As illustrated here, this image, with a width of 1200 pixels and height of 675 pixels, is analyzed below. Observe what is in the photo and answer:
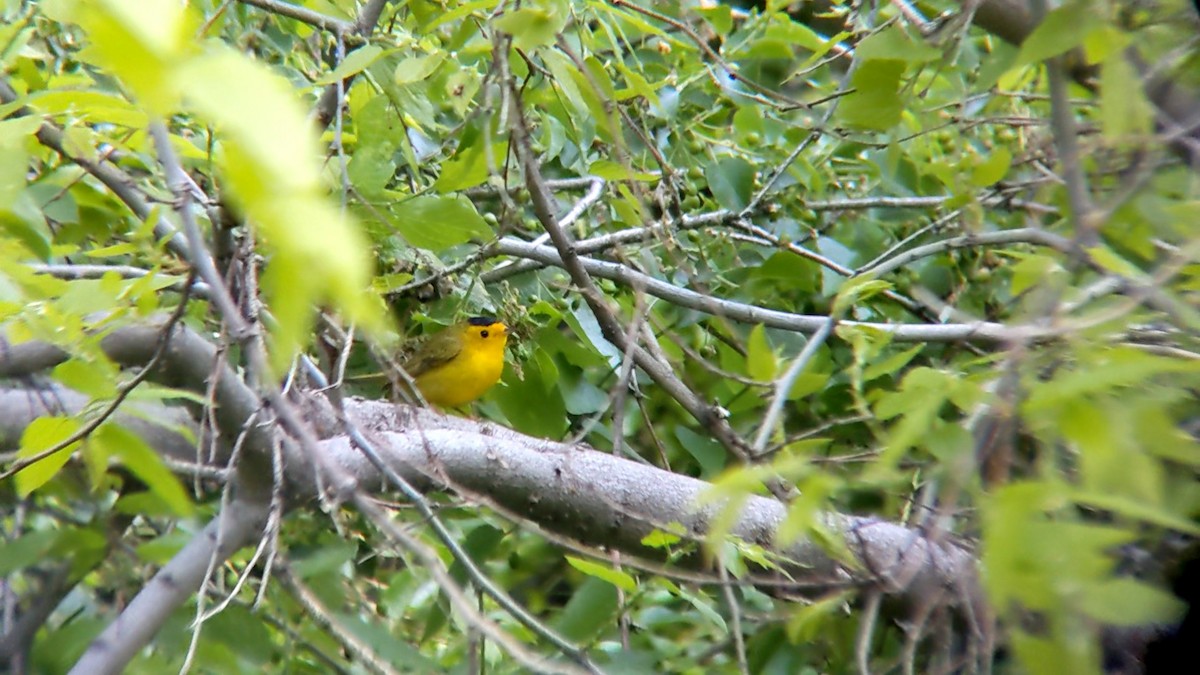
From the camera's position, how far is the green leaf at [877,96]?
193 cm

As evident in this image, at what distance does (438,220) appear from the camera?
2148 millimetres

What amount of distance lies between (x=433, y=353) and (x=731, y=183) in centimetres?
221

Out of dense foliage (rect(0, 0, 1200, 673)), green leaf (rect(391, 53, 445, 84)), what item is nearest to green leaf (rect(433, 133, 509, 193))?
dense foliage (rect(0, 0, 1200, 673))

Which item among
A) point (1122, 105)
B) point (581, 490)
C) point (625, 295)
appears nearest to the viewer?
point (1122, 105)

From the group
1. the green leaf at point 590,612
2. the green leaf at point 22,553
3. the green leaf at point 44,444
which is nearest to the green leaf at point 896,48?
the green leaf at point 590,612

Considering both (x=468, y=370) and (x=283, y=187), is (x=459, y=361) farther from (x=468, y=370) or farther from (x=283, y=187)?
(x=283, y=187)

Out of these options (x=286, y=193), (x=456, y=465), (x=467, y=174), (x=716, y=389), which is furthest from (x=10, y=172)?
(x=716, y=389)

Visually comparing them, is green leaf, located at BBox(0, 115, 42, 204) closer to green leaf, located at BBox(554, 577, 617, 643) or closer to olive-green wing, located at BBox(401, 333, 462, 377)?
green leaf, located at BBox(554, 577, 617, 643)

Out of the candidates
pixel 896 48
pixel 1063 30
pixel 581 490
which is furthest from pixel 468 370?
pixel 1063 30

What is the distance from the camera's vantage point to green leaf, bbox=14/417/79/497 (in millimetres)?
1746

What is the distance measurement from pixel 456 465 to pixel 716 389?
43.3 inches

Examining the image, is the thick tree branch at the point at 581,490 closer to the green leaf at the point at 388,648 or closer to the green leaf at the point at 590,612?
the green leaf at the point at 590,612

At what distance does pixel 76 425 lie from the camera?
69.4 inches

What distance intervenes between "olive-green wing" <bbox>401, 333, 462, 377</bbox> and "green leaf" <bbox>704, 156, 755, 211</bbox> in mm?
2029
